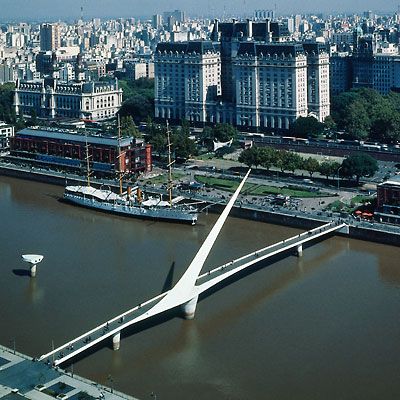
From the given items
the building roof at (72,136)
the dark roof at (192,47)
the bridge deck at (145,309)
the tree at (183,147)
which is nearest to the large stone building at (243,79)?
the dark roof at (192,47)

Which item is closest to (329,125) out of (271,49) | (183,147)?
(271,49)

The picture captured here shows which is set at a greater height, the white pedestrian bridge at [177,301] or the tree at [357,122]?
the tree at [357,122]

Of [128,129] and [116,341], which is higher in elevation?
[128,129]

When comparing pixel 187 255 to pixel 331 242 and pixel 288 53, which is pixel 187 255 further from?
pixel 288 53

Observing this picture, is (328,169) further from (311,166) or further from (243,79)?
(243,79)

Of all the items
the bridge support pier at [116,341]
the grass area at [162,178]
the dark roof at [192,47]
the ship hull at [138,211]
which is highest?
the dark roof at [192,47]

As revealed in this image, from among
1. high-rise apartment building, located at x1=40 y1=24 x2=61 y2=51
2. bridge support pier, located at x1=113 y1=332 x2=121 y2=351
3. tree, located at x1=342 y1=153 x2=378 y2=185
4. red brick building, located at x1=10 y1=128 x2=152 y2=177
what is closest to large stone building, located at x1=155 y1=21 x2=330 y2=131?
red brick building, located at x1=10 y1=128 x2=152 y2=177

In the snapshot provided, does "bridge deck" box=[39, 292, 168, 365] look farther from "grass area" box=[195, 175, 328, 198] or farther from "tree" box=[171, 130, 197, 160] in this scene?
"tree" box=[171, 130, 197, 160]

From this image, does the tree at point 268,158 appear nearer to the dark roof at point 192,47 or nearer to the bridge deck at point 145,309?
the bridge deck at point 145,309
